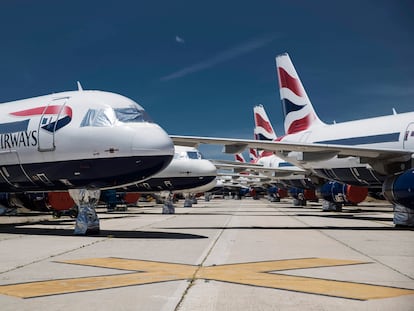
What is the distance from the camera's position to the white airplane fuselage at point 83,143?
13188mm

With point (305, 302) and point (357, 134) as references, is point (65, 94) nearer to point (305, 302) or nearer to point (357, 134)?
point (305, 302)

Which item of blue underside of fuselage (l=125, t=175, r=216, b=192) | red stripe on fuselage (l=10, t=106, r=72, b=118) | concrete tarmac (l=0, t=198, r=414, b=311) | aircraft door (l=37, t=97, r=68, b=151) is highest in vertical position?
red stripe on fuselage (l=10, t=106, r=72, b=118)

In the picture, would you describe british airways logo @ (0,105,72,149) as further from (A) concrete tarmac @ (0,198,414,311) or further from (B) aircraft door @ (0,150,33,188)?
(A) concrete tarmac @ (0,198,414,311)

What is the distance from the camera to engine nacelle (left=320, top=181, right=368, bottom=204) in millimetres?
26016

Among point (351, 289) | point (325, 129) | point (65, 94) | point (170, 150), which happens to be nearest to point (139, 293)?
point (351, 289)

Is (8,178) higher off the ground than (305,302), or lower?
higher

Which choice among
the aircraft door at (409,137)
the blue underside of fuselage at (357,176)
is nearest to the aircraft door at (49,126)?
the aircraft door at (409,137)

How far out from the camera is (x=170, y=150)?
43.8 ft

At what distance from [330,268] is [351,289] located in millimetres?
1746

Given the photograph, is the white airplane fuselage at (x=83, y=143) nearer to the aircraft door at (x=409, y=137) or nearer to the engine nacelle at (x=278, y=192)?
the aircraft door at (x=409, y=137)

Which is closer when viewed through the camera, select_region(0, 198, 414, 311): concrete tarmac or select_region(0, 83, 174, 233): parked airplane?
select_region(0, 198, 414, 311): concrete tarmac

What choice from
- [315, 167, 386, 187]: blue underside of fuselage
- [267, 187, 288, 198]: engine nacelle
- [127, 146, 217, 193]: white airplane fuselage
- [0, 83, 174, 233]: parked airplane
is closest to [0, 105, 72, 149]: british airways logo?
[0, 83, 174, 233]: parked airplane

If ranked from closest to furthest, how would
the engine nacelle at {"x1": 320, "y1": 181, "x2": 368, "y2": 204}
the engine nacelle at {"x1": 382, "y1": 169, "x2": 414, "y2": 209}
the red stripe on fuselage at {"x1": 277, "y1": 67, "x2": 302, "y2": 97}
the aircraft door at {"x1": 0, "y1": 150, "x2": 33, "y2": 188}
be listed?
the engine nacelle at {"x1": 382, "y1": 169, "x2": 414, "y2": 209}, the aircraft door at {"x1": 0, "y1": 150, "x2": 33, "y2": 188}, the engine nacelle at {"x1": 320, "y1": 181, "x2": 368, "y2": 204}, the red stripe on fuselage at {"x1": 277, "y1": 67, "x2": 302, "y2": 97}

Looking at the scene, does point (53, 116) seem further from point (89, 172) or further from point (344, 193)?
point (344, 193)
